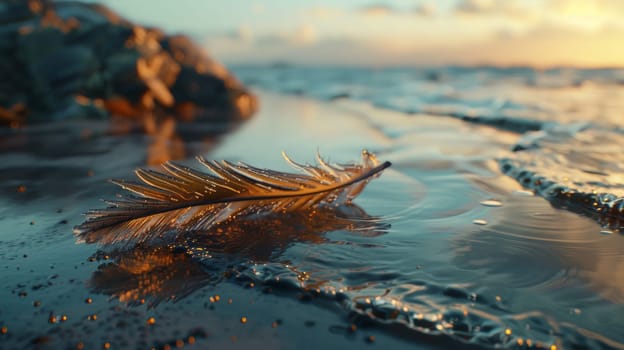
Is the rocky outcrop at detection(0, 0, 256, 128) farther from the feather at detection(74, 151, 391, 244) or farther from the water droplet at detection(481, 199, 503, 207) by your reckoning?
the water droplet at detection(481, 199, 503, 207)

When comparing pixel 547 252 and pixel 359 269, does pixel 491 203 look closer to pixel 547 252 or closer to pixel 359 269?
pixel 547 252

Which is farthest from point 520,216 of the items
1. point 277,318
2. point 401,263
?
point 277,318

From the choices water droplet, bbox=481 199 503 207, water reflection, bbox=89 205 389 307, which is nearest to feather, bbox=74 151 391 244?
water reflection, bbox=89 205 389 307

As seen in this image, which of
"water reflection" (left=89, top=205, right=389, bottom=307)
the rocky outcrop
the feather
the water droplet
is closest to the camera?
"water reflection" (left=89, top=205, right=389, bottom=307)

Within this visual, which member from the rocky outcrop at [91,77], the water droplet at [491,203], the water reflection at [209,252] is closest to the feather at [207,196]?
the water reflection at [209,252]

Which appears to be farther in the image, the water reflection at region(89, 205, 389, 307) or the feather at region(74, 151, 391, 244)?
the feather at region(74, 151, 391, 244)

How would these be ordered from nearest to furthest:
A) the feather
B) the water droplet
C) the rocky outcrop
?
the feather, the water droplet, the rocky outcrop
